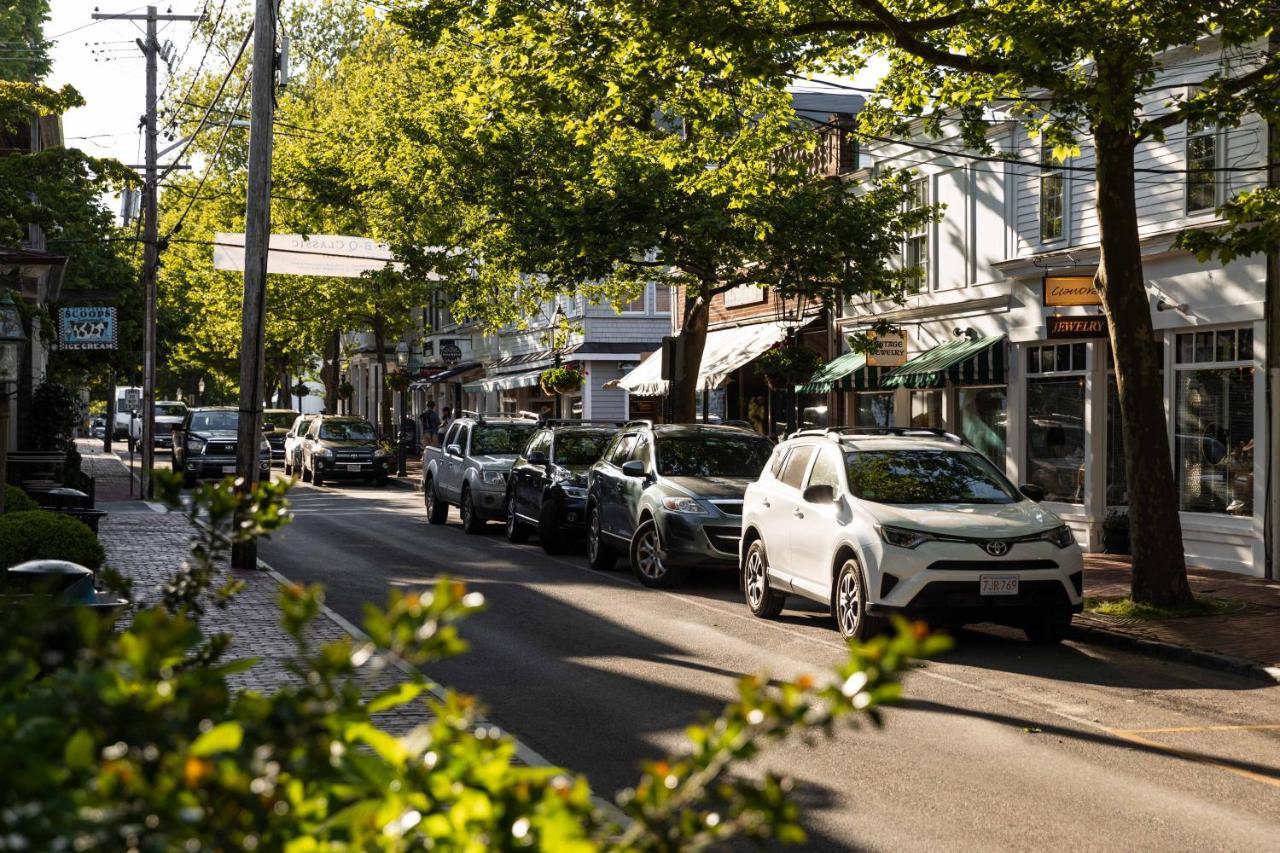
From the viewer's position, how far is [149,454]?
105ft

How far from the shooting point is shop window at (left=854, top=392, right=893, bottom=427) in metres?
28.0

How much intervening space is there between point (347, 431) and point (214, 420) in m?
5.01

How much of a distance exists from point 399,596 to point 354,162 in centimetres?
2885

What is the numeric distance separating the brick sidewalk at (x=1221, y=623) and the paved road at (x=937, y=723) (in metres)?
0.49

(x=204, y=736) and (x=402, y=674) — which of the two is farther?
(x=402, y=674)

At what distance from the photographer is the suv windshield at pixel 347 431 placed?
40.5 metres

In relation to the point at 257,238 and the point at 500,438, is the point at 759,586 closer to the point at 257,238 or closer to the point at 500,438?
the point at 257,238

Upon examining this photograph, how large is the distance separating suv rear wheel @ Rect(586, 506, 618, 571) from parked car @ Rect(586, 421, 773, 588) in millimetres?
13

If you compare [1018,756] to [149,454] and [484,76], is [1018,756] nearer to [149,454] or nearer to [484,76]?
[484,76]

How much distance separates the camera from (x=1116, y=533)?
68.1ft

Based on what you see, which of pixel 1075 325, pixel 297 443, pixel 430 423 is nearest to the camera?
pixel 1075 325

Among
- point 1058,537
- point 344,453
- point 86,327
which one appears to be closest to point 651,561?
point 1058,537

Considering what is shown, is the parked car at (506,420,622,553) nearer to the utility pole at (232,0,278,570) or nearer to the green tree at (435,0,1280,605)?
the utility pole at (232,0,278,570)

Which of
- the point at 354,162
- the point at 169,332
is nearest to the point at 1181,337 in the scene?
the point at 354,162
